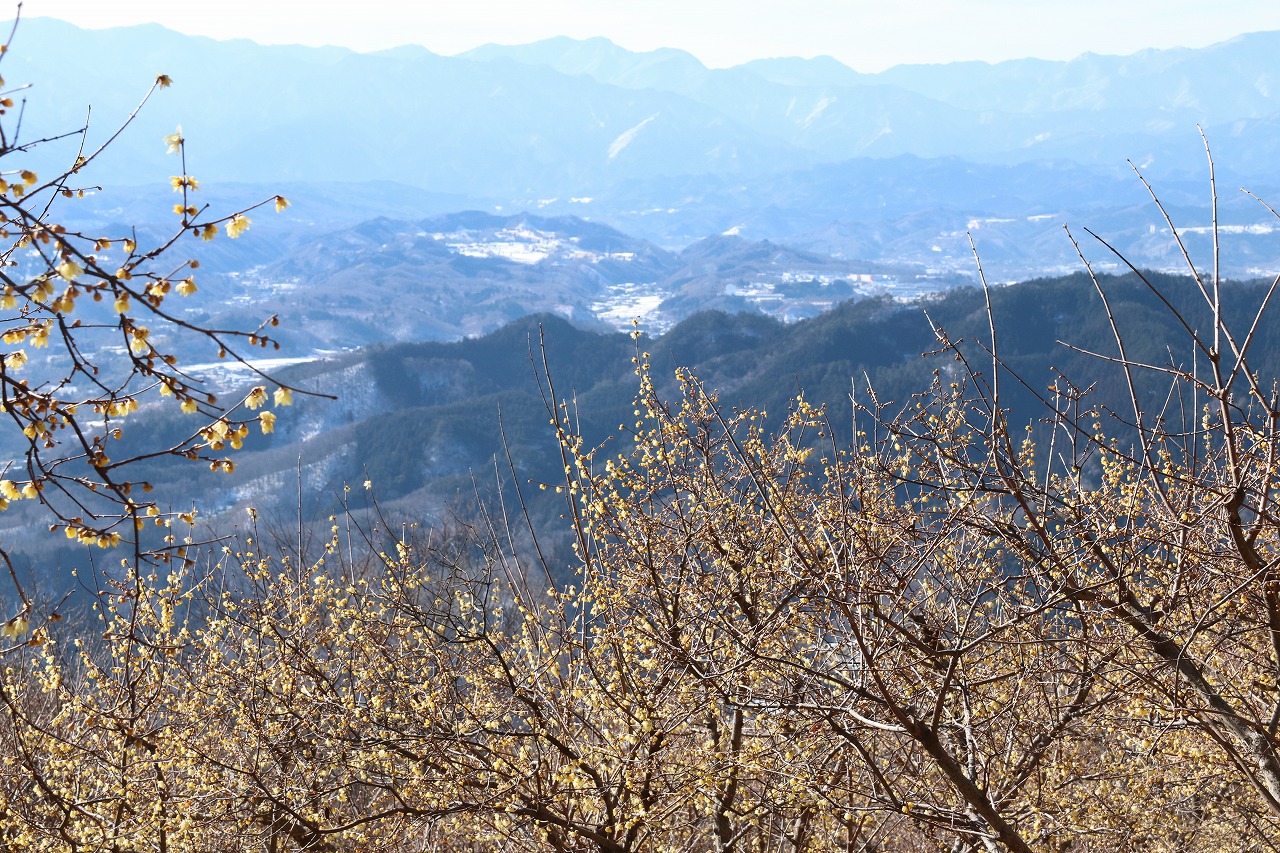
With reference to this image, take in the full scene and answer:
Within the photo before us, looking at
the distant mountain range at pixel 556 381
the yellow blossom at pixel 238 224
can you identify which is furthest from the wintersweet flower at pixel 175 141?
the distant mountain range at pixel 556 381

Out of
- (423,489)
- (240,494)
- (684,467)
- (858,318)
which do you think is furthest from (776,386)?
(684,467)

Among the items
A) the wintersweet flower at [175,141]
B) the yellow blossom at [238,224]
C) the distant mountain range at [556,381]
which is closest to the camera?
the yellow blossom at [238,224]

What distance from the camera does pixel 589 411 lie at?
446 ft

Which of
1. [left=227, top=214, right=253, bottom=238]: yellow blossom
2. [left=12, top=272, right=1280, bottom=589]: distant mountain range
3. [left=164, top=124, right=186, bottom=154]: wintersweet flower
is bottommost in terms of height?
[left=12, top=272, right=1280, bottom=589]: distant mountain range

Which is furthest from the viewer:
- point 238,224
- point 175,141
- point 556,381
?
point 556,381

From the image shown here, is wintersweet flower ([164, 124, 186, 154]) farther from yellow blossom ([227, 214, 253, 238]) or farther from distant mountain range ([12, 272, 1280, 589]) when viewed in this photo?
distant mountain range ([12, 272, 1280, 589])

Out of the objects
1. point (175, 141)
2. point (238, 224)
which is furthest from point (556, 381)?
point (238, 224)

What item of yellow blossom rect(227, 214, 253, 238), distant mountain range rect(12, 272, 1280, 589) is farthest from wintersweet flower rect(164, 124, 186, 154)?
distant mountain range rect(12, 272, 1280, 589)

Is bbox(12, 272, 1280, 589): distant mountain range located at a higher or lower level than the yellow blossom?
lower

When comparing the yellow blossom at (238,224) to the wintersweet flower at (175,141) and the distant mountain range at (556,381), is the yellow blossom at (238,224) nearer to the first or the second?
the wintersweet flower at (175,141)

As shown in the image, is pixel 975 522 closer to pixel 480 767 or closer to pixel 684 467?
pixel 684 467

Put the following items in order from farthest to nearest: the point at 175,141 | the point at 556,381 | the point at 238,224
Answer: the point at 556,381 → the point at 175,141 → the point at 238,224

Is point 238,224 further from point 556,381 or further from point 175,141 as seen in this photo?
point 556,381

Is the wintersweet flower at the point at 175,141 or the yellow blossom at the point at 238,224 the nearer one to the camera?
the yellow blossom at the point at 238,224
